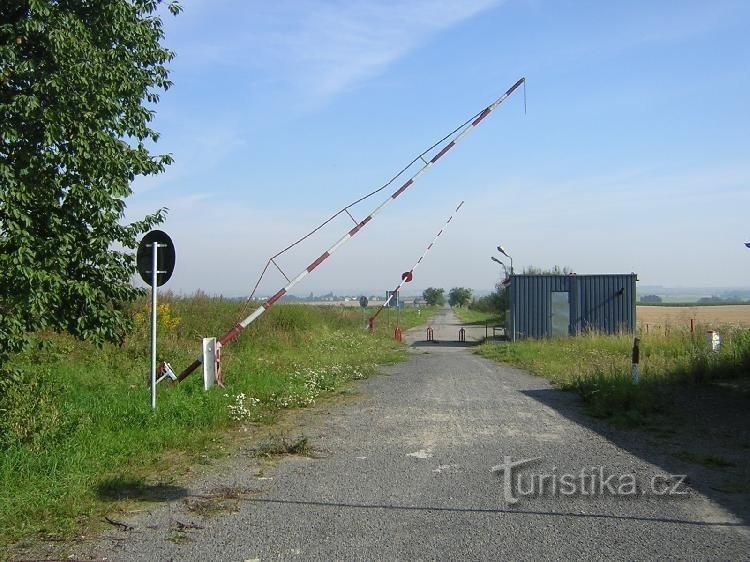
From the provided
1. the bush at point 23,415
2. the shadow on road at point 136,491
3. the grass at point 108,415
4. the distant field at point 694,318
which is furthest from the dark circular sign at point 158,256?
the distant field at point 694,318

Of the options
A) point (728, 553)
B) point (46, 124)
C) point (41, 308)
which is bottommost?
point (728, 553)

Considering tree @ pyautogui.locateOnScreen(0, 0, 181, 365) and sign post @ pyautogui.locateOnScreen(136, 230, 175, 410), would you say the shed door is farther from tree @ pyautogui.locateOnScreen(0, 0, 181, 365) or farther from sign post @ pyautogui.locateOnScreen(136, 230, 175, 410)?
tree @ pyautogui.locateOnScreen(0, 0, 181, 365)

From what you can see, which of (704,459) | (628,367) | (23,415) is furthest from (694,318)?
(23,415)

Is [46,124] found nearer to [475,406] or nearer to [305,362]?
[475,406]

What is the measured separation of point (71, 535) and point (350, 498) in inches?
89.9

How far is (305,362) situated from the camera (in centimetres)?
1783

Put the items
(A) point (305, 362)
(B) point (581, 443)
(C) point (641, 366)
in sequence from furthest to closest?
(A) point (305, 362) < (C) point (641, 366) < (B) point (581, 443)

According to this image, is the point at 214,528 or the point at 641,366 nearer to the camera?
the point at 214,528

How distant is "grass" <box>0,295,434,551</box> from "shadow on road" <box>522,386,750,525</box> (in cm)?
475

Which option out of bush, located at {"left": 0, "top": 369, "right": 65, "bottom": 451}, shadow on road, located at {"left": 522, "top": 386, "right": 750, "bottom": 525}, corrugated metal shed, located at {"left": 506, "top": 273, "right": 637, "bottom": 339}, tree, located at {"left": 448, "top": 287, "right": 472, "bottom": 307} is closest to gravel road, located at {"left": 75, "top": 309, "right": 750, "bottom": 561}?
shadow on road, located at {"left": 522, "top": 386, "right": 750, "bottom": 525}

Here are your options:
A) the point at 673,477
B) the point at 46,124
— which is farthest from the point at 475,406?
the point at 46,124

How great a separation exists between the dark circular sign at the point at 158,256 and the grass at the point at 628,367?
6.57 metres

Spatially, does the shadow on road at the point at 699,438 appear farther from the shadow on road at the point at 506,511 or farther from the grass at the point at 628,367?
the shadow on road at the point at 506,511

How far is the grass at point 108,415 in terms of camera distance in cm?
623
